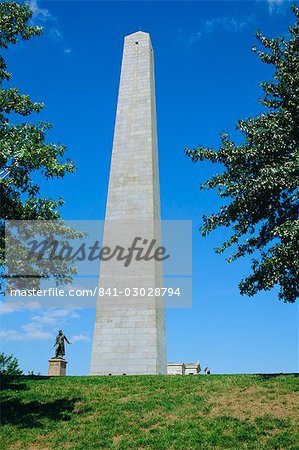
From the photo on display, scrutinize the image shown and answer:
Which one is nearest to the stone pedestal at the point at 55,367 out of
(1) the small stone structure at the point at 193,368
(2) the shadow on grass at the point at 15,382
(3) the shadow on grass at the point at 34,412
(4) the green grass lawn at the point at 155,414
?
(2) the shadow on grass at the point at 15,382

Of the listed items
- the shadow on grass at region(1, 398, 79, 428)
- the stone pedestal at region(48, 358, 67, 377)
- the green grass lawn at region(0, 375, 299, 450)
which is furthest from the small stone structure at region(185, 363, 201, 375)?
the shadow on grass at region(1, 398, 79, 428)

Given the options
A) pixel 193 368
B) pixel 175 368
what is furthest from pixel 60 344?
pixel 193 368

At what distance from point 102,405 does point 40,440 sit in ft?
10.3

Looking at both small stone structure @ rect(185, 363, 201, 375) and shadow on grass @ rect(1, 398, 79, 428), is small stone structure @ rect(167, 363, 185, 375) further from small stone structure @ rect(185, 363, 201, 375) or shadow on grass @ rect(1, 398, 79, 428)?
shadow on grass @ rect(1, 398, 79, 428)

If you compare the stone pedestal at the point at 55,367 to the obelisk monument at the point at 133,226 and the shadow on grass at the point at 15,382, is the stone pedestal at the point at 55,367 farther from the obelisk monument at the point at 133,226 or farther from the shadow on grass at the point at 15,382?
the shadow on grass at the point at 15,382

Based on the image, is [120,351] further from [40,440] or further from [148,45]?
[148,45]

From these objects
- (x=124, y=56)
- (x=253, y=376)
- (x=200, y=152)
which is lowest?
(x=253, y=376)

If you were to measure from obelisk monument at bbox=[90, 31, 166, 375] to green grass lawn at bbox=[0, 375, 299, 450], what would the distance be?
248 inches

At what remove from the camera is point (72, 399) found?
18031mm

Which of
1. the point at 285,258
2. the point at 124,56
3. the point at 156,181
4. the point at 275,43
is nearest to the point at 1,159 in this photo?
the point at 285,258

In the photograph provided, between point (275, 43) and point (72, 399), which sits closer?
point (72, 399)

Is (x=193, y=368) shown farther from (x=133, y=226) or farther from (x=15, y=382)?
(x=15, y=382)

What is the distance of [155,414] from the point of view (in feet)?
51.3

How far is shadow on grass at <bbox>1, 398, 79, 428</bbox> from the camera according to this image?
15781 millimetres
